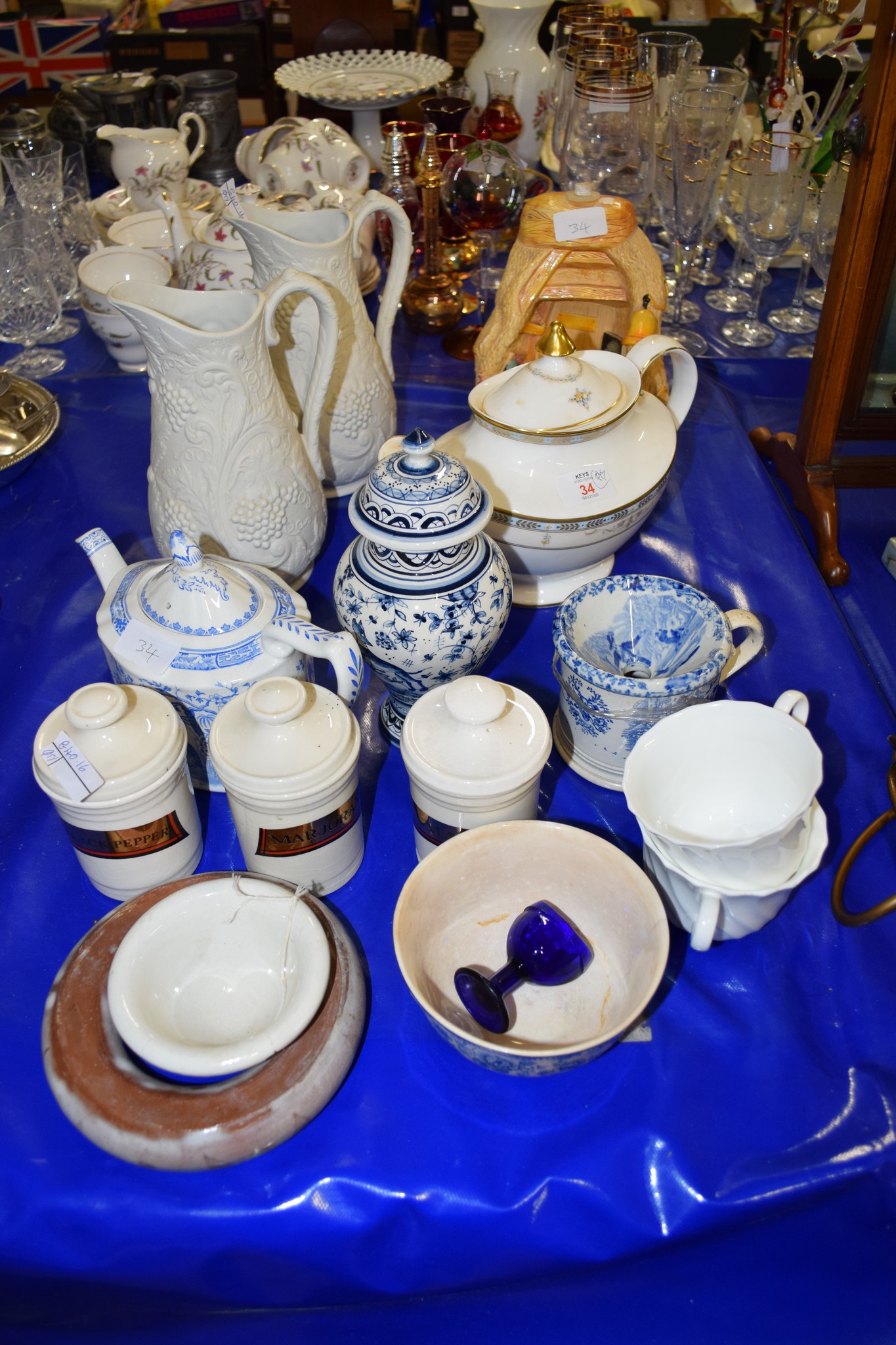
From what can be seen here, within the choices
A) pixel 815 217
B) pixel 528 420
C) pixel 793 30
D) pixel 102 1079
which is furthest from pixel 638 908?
pixel 793 30

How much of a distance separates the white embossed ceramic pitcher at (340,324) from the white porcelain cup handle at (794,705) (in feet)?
2.03

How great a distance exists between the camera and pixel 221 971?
75 cm

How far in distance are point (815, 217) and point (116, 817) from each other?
5.22 ft

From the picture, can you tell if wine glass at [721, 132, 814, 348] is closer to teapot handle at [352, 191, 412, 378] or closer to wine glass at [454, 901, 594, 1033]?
teapot handle at [352, 191, 412, 378]

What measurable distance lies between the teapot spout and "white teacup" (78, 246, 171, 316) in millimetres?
770

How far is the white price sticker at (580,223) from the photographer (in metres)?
1.24

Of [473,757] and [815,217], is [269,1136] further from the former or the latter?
[815,217]

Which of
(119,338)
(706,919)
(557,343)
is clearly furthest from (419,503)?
(119,338)

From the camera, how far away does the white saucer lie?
1.84m

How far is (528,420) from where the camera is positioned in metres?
1.04

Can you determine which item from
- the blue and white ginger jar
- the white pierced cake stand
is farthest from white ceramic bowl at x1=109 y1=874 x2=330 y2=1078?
the white pierced cake stand

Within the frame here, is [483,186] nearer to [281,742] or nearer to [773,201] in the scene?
[773,201]

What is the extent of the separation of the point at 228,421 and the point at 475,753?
1.49ft

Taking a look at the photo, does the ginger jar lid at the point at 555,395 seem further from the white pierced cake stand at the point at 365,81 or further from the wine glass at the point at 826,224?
the white pierced cake stand at the point at 365,81
